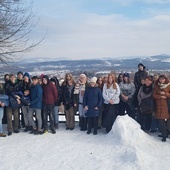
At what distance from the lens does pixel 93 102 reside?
7223 millimetres

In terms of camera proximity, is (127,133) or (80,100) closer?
(127,133)

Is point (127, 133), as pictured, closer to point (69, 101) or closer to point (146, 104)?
point (146, 104)

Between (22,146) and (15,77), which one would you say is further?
(15,77)

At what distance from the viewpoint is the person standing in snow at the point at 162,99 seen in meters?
6.57

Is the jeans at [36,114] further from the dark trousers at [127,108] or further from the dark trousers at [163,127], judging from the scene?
the dark trousers at [163,127]

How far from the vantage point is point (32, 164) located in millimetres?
5367

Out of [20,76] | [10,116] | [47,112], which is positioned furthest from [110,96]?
[10,116]

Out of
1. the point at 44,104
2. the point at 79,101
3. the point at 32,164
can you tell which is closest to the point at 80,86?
the point at 79,101

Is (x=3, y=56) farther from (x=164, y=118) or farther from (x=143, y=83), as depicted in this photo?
(x=164, y=118)

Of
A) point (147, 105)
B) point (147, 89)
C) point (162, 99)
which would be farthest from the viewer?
point (147, 89)

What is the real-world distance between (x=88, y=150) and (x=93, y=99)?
5.37 ft

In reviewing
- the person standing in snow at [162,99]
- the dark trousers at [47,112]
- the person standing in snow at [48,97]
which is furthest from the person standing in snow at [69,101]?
the person standing in snow at [162,99]

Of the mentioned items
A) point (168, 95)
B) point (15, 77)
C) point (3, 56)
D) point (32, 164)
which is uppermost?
point (3, 56)

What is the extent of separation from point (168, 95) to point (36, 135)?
152 inches
